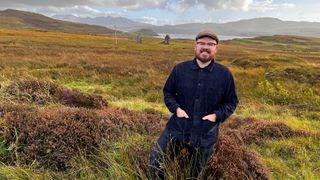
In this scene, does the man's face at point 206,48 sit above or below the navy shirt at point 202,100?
above

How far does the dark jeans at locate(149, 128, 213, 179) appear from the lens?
189 inches

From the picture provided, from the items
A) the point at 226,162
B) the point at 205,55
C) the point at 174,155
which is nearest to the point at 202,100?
the point at 205,55

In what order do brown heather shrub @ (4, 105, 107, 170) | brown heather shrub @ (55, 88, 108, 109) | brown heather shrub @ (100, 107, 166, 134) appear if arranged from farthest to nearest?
brown heather shrub @ (55, 88, 108, 109) → brown heather shrub @ (100, 107, 166, 134) → brown heather shrub @ (4, 105, 107, 170)

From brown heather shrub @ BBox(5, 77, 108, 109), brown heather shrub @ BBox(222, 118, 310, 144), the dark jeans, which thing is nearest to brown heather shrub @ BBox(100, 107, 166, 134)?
brown heather shrub @ BBox(222, 118, 310, 144)

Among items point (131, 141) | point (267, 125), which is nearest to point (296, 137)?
point (267, 125)

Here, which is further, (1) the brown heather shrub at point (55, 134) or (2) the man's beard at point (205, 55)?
(1) the brown heather shrub at point (55, 134)

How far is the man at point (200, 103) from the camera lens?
185 inches

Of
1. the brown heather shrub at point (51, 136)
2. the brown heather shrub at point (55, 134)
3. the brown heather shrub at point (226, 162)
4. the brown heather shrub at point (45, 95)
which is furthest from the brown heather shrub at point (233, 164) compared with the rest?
the brown heather shrub at point (45, 95)

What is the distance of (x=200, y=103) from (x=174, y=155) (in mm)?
788

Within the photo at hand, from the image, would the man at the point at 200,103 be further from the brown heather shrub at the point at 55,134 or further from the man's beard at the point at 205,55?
the brown heather shrub at the point at 55,134

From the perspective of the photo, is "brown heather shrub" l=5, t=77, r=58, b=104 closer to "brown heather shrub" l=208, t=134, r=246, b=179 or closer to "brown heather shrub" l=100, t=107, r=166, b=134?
"brown heather shrub" l=100, t=107, r=166, b=134

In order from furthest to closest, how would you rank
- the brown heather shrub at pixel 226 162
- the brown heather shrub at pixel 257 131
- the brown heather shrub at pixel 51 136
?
the brown heather shrub at pixel 257 131
the brown heather shrub at pixel 51 136
the brown heather shrub at pixel 226 162

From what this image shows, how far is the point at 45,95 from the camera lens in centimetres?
988

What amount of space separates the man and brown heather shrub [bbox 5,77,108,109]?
5371mm
